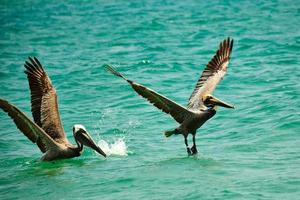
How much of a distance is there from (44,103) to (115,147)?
1540 millimetres

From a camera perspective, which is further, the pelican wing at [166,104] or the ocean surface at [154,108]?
the pelican wing at [166,104]

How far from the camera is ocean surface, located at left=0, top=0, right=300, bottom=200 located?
8.57 metres

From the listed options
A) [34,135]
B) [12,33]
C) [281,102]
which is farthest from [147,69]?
[12,33]

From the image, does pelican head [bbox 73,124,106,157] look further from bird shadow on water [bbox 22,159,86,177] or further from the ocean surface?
bird shadow on water [bbox 22,159,86,177]

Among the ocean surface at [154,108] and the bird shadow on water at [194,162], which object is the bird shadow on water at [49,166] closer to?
the ocean surface at [154,108]

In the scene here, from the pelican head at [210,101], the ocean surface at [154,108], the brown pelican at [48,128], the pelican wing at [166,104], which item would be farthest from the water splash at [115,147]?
the pelican head at [210,101]

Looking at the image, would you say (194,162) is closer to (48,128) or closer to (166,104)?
(166,104)

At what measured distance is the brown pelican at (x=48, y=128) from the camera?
948 centimetres

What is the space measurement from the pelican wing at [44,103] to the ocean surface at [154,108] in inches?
20.1

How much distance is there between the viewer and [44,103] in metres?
9.93

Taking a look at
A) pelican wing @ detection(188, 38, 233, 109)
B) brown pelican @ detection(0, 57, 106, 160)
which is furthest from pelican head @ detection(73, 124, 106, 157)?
pelican wing @ detection(188, 38, 233, 109)

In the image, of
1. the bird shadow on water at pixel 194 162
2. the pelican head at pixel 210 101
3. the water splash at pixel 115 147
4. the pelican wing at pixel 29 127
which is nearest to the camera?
the pelican wing at pixel 29 127

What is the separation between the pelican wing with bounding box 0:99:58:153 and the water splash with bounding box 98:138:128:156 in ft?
4.25

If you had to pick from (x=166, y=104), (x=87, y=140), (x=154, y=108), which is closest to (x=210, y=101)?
(x=166, y=104)
